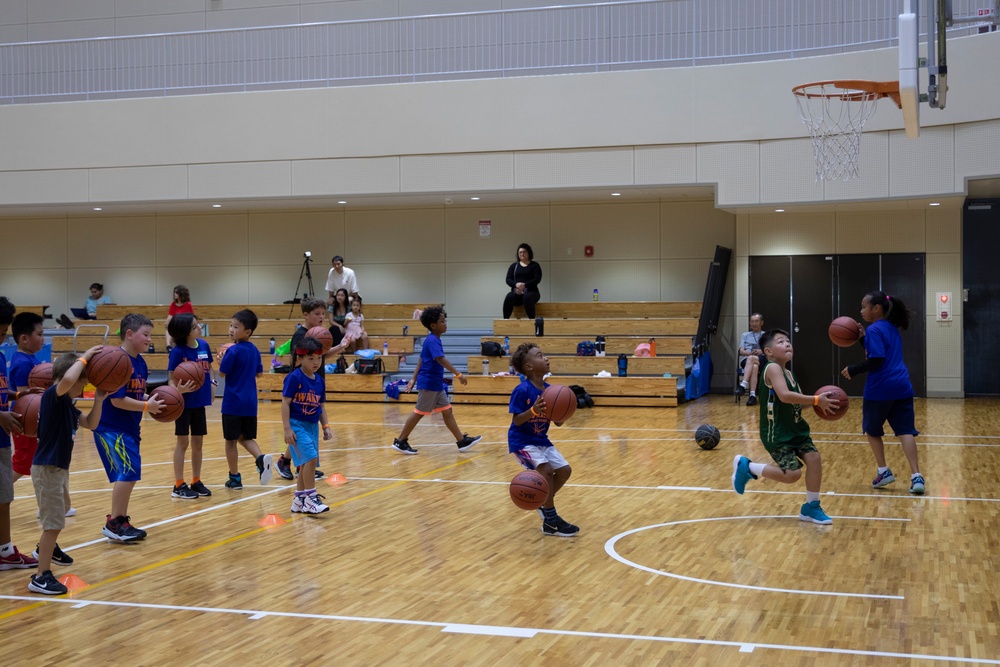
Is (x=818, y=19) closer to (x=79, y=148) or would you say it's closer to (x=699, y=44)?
(x=699, y=44)

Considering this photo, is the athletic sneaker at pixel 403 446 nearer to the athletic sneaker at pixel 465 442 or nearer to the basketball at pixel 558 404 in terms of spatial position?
the athletic sneaker at pixel 465 442

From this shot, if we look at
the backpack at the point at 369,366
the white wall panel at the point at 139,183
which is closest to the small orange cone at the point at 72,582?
the backpack at the point at 369,366

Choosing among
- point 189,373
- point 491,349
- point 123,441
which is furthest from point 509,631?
point 491,349

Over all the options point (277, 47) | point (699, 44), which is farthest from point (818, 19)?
point (277, 47)

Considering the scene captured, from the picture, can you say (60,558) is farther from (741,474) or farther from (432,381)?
(432,381)

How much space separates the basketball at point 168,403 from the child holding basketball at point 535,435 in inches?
93.0

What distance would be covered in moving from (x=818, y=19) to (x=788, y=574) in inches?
548

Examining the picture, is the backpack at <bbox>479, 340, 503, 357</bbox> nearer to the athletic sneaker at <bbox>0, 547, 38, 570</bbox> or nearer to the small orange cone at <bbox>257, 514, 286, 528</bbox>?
the small orange cone at <bbox>257, 514, 286, 528</bbox>

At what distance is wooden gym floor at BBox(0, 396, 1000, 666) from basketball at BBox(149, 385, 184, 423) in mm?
898

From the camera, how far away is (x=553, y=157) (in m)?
18.0

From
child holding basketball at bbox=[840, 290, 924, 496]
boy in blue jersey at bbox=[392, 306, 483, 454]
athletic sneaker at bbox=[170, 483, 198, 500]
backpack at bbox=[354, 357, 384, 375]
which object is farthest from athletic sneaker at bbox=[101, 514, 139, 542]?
backpack at bbox=[354, 357, 384, 375]

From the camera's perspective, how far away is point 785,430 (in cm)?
719

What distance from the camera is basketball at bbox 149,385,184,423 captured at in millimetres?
6797

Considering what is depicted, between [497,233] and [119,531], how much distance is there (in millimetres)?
15007
